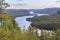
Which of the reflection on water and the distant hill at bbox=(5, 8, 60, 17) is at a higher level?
the distant hill at bbox=(5, 8, 60, 17)

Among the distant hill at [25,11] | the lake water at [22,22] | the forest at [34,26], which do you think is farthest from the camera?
the distant hill at [25,11]

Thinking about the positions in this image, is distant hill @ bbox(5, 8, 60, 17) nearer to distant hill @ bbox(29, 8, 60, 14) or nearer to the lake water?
distant hill @ bbox(29, 8, 60, 14)

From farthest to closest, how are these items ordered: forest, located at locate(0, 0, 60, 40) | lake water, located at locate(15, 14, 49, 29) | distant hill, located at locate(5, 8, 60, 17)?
distant hill, located at locate(5, 8, 60, 17)
lake water, located at locate(15, 14, 49, 29)
forest, located at locate(0, 0, 60, 40)

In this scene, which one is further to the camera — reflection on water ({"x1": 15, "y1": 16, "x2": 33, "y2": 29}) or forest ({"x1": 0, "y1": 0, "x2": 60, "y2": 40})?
reflection on water ({"x1": 15, "y1": 16, "x2": 33, "y2": 29})

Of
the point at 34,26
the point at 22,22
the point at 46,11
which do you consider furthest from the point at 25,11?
the point at 34,26

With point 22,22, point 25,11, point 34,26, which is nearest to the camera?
point 34,26

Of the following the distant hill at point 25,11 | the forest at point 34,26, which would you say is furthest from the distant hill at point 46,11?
the forest at point 34,26

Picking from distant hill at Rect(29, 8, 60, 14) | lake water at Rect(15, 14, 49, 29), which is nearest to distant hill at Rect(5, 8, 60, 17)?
distant hill at Rect(29, 8, 60, 14)

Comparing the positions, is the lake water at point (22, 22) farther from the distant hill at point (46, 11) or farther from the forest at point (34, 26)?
the distant hill at point (46, 11)

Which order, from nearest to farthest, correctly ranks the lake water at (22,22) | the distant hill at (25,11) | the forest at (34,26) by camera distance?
the forest at (34,26) → the lake water at (22,22) → the distant hill at (25,11)

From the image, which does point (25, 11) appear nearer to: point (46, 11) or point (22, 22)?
point (22, 22)

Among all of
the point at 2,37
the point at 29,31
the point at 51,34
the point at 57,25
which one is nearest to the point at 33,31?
the point at 29,31
